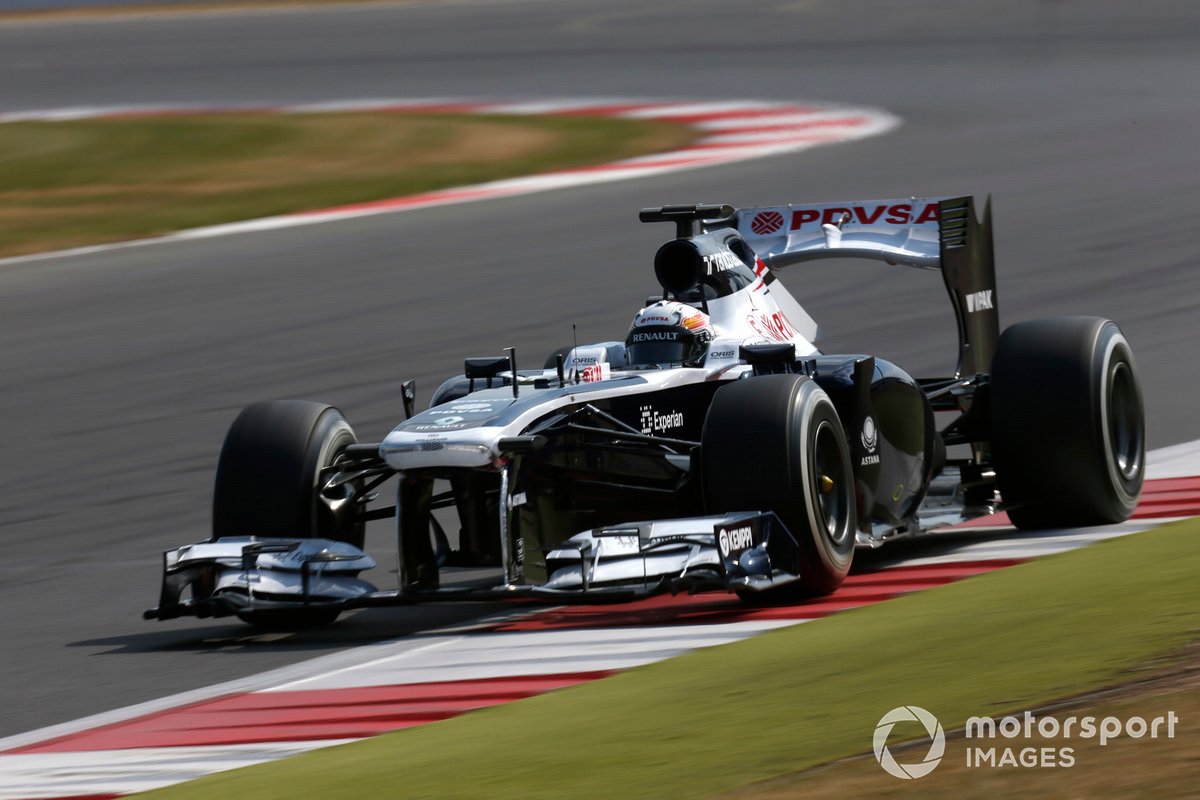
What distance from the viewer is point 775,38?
34.9 metres

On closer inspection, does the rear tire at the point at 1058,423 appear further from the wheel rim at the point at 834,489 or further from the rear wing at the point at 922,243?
the wheel rim at the point at 834,489

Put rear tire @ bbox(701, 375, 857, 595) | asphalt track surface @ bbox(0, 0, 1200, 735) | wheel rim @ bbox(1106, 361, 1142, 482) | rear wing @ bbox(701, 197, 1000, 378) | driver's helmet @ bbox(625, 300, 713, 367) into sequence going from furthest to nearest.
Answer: rear wing @ bbox(701, 197, 1000, 378) < asphalt track surface @ bbox(0, 0, 1200, 735) < wheel rim @ bbox(1106, 361, 1142, 482) < driver's helmet @ bbox(625, 300, 713, 367) < rear tire @ bbox(701, 375, 857, 595)

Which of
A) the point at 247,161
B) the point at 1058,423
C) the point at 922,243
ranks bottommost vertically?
the point at 1058,423

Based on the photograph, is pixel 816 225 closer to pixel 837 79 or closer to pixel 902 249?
pixel 902 249

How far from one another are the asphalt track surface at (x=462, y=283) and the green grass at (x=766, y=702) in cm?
165

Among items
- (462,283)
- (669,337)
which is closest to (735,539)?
(669,337)

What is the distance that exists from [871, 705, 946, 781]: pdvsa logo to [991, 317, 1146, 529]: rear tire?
345cm

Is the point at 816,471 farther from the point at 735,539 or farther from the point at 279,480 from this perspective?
the point at 279,480

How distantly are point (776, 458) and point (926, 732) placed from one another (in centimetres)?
240

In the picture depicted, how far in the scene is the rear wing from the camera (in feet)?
30.2

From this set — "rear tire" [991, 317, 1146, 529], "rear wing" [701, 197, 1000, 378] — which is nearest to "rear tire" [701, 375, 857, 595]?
"rear tire" [991, 317, 1146, 529]

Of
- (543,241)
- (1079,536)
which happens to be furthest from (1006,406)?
(543,241)

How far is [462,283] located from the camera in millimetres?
16562

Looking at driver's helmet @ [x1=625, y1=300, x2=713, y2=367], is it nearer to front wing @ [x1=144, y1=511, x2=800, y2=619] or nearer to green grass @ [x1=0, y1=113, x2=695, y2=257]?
front wing @ [x1=144, y1=511, x2=800, y2=619]
